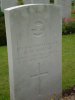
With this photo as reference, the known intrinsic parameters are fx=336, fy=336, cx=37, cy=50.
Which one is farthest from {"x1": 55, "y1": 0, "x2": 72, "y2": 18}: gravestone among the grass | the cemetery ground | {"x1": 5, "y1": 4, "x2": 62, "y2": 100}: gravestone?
{"x1": 5, "y1": 4, "x2": 62, "y2": 100}: gravestone

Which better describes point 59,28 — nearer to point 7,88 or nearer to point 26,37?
point 26,37

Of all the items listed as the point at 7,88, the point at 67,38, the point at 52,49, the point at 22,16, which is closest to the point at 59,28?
the point at 52,49

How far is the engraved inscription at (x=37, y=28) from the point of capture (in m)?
5.23

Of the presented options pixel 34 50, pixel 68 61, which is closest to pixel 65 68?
pixel 68 61

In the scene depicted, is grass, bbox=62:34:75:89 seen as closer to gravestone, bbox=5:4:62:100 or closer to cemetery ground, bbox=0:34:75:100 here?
cemetery ground, bbox=0:34:75:100

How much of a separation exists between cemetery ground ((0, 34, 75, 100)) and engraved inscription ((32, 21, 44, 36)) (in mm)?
1345

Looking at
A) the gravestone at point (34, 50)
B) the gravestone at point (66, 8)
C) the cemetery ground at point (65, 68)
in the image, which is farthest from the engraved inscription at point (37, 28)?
the gravestone at point (66, 8)

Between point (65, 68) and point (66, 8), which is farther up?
point (65, 68)

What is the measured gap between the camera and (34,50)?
5.29 metres

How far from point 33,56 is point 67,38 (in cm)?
679

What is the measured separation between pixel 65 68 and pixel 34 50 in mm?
2640

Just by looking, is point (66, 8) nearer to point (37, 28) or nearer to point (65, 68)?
point (65, 68)

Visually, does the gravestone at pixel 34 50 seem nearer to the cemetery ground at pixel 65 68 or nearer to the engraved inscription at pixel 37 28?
the engraved inscription at pixel 37 28

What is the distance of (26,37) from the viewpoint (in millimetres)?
5168
